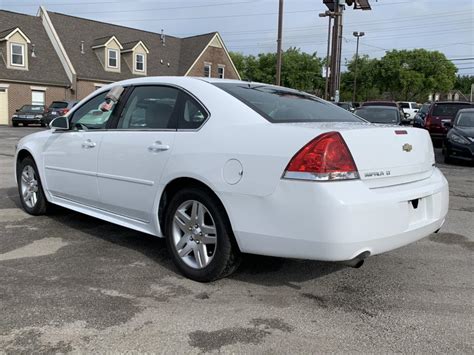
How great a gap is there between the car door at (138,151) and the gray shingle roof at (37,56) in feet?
100

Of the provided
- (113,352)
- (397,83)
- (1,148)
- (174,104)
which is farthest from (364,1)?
(397,83)

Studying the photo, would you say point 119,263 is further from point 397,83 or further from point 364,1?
point 397,83

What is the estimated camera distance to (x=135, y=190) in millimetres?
4441

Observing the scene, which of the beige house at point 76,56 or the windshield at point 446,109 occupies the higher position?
the beige house at point 76,56

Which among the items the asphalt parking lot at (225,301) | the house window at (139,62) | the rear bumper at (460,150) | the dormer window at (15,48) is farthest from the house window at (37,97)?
the asphalt parking lot at (225,301)

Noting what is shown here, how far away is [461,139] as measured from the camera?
39.9 ft

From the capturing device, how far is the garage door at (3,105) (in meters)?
31.8

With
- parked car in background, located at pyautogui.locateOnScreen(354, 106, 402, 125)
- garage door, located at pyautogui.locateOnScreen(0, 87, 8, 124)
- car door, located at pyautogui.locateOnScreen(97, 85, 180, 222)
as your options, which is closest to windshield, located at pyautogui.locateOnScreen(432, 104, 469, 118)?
parked car in background, located at pyautogui.locateOnScreen(354, 106, 402, 125)

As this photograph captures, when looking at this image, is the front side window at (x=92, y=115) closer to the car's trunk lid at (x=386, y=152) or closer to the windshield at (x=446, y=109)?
the car's trunk lid at (x=386, y=152)

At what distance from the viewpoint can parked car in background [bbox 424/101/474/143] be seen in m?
16.2

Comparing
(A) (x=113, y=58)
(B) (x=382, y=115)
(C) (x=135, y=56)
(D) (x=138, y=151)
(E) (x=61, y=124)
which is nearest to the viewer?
(D) (x=138, y=151)

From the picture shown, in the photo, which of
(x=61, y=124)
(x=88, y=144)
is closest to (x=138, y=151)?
(x=88, y=144)

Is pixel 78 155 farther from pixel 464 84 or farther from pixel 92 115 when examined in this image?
pixel 464 84

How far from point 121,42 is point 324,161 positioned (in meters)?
38.9
